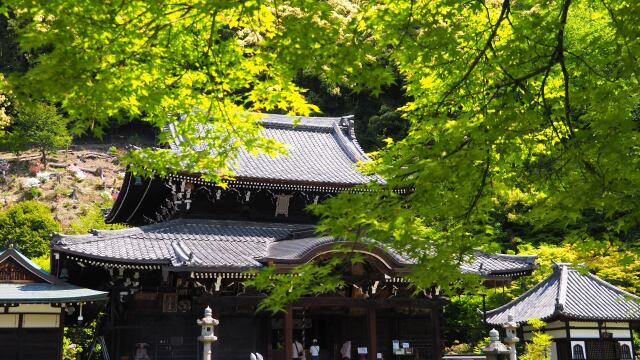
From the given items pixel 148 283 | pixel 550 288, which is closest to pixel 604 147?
pixel 148 283

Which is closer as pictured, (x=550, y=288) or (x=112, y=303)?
(x=112, y=303)

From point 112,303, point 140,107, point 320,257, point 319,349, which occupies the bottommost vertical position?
point 319,349

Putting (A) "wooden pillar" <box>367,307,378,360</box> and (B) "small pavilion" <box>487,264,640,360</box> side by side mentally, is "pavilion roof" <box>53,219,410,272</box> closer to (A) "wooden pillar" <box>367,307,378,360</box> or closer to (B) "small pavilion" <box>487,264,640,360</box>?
(A) "wooden pillar" <box>367,307,378,360</box>

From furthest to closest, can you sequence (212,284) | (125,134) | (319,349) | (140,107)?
1. (125,134)
2. (319,349)
3. (212,284)
4. (140,107)

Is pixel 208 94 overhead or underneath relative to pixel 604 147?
overhead

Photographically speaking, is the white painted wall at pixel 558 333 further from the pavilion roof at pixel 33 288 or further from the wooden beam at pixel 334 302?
the pavilion roof at pixel 33 288

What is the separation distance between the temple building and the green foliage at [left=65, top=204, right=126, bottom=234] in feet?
63.6

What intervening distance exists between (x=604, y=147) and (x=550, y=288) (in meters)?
18.1

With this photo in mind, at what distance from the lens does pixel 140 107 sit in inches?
270

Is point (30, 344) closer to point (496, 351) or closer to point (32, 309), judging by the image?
point (32, 309)

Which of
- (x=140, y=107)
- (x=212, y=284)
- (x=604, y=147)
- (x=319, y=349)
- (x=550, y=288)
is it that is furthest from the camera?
(x=550, y=288)

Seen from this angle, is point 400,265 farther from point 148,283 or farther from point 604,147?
point 604,147

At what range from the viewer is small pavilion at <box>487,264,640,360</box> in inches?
775

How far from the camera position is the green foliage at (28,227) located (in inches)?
1364
